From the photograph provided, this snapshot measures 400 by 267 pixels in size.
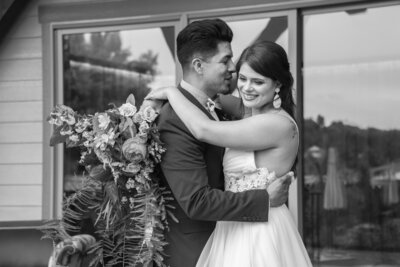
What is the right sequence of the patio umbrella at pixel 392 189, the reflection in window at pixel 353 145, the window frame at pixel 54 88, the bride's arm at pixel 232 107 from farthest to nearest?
1. the patio umbrella at pixel 392 189
2. the reflection in window at pixel 353 145
3. the window frame at pixel 54 88
4. the bride's arm at pixel 232 107

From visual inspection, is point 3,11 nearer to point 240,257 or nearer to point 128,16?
point 128,16

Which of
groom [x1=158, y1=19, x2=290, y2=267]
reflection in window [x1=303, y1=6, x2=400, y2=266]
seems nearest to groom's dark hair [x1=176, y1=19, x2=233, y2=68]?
groom [x1=158, y1=19, x2=290, y2=267]

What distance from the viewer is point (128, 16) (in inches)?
194

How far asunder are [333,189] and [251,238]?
400 centimetres

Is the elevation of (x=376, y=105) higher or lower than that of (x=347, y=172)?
higher

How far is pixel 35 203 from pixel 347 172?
2.74 metres

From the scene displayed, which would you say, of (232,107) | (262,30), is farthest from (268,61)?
(262,30)

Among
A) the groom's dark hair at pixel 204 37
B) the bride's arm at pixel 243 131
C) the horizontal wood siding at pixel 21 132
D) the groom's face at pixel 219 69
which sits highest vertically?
the groom's dark hair at pixel 204 37

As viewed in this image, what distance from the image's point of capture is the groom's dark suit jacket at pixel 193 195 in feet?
6.60

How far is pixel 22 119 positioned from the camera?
5.23 metres

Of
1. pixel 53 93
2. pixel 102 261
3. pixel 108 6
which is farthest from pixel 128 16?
pixel 102 261

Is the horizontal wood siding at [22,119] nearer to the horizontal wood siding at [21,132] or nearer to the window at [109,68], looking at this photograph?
the horizontal wood siding at [21,132]

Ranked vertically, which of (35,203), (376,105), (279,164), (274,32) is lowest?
(35,203)

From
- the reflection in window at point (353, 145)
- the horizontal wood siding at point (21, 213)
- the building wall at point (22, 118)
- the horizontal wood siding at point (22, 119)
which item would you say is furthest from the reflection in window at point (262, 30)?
the horizontal wood siding at point (21, 213)
